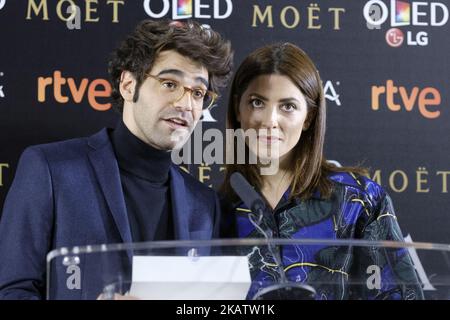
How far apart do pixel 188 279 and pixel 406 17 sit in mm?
1662

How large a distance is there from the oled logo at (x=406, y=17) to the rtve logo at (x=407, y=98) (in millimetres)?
154

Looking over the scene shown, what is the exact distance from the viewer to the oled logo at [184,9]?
252 cm

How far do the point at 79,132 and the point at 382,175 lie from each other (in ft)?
3.34

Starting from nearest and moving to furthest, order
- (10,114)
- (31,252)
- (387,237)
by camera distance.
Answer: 1. (31,252)
2. (387,237)
3. (10,114)

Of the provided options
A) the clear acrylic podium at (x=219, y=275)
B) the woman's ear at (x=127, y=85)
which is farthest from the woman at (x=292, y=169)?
the clear acrylic podium at (x=219, y=275)

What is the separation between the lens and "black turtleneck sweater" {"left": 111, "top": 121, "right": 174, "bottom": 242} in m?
2.08

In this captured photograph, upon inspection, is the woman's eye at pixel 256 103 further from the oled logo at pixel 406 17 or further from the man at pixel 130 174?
the oled logo at pixel 406 17

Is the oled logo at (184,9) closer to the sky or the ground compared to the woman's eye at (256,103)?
closer to the sky

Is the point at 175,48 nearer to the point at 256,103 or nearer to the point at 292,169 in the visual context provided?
the point at 256,103

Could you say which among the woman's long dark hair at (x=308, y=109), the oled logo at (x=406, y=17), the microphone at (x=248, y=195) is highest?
the oled logo at (x=406, y=17)

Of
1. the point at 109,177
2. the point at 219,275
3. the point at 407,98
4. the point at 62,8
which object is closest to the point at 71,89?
the point at 62,8

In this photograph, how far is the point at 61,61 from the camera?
98.7 inches
